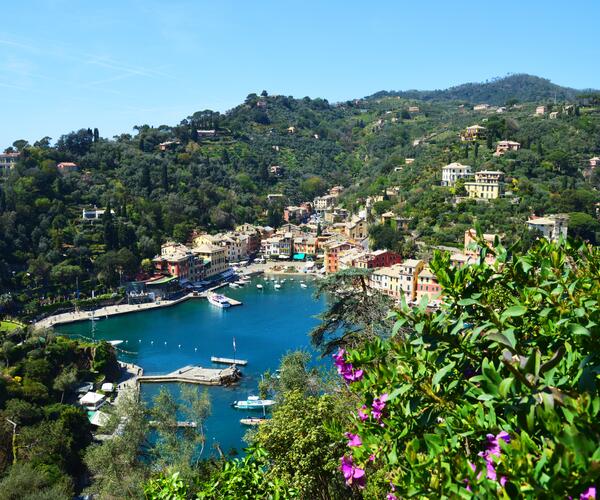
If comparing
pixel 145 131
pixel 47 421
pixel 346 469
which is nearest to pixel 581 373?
pixel 346 469

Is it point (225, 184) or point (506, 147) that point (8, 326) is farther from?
point (506, 147)

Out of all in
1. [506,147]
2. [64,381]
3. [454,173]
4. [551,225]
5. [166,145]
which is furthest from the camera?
[166,145]

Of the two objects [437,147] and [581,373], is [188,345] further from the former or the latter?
[437,147]

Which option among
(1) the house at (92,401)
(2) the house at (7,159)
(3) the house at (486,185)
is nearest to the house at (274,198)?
(3) the house at (486,185)

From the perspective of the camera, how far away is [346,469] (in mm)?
2092

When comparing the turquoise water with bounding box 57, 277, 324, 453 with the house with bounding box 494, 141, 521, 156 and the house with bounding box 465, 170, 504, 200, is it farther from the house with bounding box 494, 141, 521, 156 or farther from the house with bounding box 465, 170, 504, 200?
the house with bounding box 494, 141, 521, 156

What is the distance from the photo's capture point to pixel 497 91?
106000mm

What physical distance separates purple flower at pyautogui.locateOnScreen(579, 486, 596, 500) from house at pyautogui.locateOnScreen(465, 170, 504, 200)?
2846cm

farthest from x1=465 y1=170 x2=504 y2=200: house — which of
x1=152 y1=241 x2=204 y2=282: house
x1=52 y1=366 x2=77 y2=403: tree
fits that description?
x1=52 y1=366 x2=77 y2=403: tree

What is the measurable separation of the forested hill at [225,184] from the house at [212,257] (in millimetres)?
2463

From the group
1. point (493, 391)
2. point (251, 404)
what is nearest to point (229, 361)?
point (251, 404)

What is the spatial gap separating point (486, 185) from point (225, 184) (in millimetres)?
20818

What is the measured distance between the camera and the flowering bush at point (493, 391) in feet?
3.92

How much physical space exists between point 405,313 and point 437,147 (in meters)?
39.6
